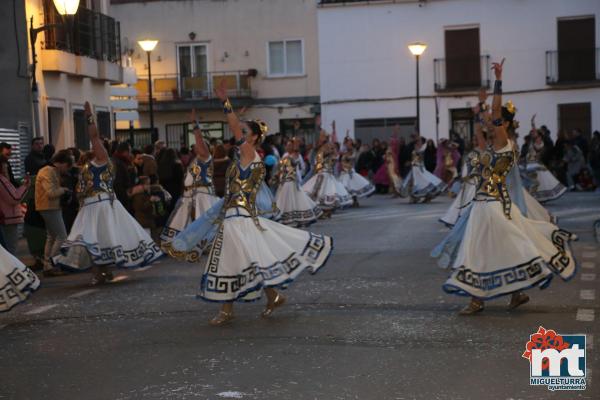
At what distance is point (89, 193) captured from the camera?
13.7 m

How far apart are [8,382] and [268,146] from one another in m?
17.9

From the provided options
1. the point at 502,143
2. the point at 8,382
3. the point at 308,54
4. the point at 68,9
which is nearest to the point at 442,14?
the point at 308,54

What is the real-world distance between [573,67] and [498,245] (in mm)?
31376

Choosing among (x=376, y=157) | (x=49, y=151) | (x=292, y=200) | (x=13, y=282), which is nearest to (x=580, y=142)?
Answer: (x=376, y=157)

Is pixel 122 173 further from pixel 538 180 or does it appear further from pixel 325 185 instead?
pixel 538 180

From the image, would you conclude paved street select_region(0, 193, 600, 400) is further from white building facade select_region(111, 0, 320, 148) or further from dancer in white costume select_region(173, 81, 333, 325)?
white building facade select_region(111, 0, 320, 148)

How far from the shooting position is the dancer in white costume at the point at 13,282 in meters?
10.2

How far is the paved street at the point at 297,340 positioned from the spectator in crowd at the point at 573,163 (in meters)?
18.0

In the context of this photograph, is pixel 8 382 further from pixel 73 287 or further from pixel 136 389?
pixel 73 287

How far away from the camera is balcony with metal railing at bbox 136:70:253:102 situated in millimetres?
44469

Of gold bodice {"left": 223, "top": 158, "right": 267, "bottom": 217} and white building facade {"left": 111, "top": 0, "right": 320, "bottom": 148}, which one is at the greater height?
white building facade {"left": 111, "top": 0, "right": 320, "bottom": 148}

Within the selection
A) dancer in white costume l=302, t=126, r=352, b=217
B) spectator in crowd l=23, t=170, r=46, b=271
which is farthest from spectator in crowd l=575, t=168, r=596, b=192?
spectator in crowd l=23, t=170, r=46, b=271

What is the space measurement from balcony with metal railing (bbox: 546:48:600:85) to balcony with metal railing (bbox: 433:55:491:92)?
2274 mm

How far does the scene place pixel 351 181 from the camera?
2716 cm
